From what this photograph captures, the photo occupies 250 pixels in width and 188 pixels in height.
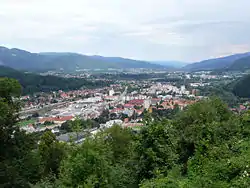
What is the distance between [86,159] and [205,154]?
2352mm

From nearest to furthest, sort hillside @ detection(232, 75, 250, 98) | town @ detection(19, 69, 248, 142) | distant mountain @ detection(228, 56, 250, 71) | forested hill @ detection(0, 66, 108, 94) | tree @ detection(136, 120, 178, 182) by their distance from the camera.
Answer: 1. tree @ detection(136, 120, 178, 182)
2. town @ detection(19, 69, 248, 142)
3. hillside @ detection(232, 75, 250, 98)
4. forested hill @ detection(0, 66, 108, 94)
5. distant mountain @ detection(228, 56, 250, 71)

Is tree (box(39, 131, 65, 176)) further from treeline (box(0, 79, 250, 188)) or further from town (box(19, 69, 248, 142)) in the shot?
town (box(19, 69, 248, 142))

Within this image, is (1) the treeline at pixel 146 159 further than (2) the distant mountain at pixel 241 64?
No

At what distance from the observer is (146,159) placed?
256 inches

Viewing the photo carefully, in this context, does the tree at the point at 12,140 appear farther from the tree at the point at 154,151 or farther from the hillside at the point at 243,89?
the hillside at the point at 243,89

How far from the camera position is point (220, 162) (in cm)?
559

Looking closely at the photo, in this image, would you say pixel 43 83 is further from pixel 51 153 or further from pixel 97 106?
pixel 51 153

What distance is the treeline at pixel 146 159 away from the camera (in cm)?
519

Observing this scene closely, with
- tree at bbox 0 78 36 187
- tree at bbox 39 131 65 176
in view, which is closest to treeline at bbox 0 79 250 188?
tree at bbox 0 78 36 187

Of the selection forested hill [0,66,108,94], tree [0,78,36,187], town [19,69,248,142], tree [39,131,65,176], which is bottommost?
town [19,69,248,142]

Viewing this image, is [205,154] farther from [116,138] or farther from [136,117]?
[136,117]

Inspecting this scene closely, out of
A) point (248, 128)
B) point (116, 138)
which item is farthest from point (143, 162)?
point (116, 138)

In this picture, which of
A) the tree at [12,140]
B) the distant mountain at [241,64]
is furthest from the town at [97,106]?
the distant mountain at [241,64]

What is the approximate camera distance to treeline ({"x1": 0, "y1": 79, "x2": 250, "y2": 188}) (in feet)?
17.0
